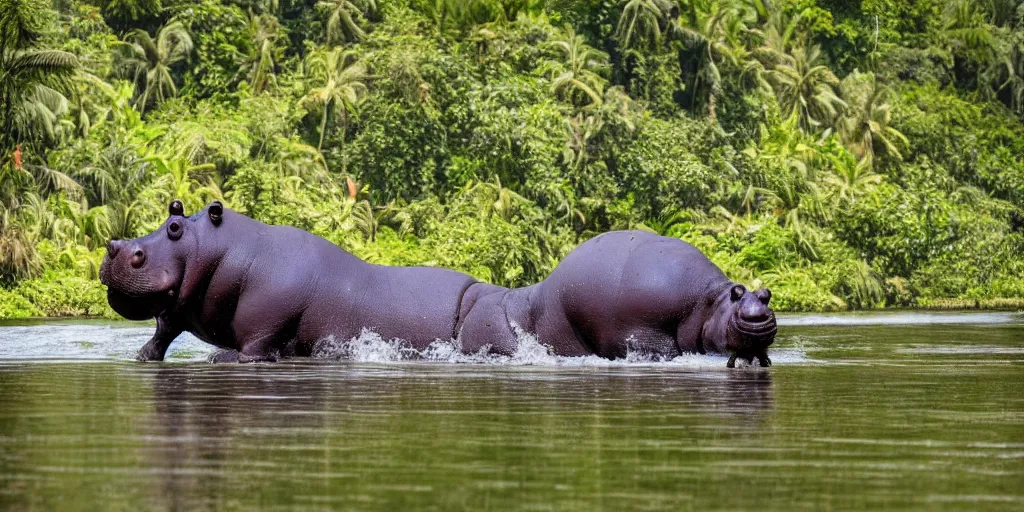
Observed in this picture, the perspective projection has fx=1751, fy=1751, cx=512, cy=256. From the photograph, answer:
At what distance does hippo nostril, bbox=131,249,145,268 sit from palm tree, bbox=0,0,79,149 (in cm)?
1871

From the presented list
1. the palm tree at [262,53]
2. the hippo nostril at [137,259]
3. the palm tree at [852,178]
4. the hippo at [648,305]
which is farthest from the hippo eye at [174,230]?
the palm tree at [262,53]

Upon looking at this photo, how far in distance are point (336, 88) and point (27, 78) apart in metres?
9.63

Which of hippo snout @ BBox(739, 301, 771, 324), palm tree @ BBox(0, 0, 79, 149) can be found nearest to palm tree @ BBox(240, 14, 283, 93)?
palm tree @ BBox(0, 0, 79, 149)

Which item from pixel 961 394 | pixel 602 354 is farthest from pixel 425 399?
pixel 602 354

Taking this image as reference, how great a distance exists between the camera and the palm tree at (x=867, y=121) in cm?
4766

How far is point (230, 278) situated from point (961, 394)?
7185 mm

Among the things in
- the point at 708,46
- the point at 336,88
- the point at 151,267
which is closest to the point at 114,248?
the point at 151,267

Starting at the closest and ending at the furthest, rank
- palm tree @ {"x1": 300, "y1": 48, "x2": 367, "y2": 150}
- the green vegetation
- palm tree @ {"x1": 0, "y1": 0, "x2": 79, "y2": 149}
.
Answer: palm tree @ {"x1": 0, "y1": 0, "x2": 79, "y2": 149}
the green vegetation
palm tree @ {"x1": 300, "y1": 48, "x2": 367, "y2": 150}

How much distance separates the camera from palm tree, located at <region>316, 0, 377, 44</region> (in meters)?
46.5

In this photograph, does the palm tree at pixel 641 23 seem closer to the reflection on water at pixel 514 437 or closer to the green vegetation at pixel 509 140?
the green vegetation at pixel 509 140

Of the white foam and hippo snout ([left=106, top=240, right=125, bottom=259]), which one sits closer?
the white foam

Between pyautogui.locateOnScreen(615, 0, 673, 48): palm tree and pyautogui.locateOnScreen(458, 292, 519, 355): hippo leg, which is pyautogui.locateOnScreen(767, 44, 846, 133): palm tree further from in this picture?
pyautogui.locateOnScreen(458, 292, 519, 355): hippo leg

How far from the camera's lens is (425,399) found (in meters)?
10.8

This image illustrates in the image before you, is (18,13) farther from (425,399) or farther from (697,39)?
(425,399)
